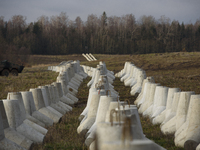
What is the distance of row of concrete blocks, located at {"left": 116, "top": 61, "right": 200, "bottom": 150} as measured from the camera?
584cm

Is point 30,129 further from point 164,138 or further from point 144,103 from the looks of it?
point 144,103

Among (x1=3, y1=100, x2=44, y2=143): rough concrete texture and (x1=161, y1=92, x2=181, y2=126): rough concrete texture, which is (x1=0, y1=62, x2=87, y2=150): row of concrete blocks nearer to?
(x1=3, y1=100, x2=44, y2=143): rough concrete texture

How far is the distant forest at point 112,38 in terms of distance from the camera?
65.8 metres

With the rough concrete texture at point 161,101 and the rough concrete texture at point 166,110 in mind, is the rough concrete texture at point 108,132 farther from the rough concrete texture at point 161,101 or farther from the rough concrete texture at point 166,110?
the rough concrete texture at point 161,101

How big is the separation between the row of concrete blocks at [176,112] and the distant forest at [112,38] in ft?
181

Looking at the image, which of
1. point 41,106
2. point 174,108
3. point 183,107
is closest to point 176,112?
point 174,108

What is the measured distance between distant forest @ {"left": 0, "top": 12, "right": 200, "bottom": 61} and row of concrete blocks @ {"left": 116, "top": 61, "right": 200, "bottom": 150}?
55141mm

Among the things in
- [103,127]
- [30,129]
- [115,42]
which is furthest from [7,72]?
[115,42]

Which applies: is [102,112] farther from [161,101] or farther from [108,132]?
[108,132]

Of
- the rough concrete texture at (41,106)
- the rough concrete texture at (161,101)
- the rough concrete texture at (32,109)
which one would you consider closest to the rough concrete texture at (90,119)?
the rough concrete texture at (32,109)

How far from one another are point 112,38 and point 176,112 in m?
62.4

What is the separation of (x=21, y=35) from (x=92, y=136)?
2624 inches

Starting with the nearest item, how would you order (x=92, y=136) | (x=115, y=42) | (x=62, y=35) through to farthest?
(x=92, y=136) → (x=115, y=42) → (x=62, y=35)

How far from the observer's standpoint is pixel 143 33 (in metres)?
68.4
